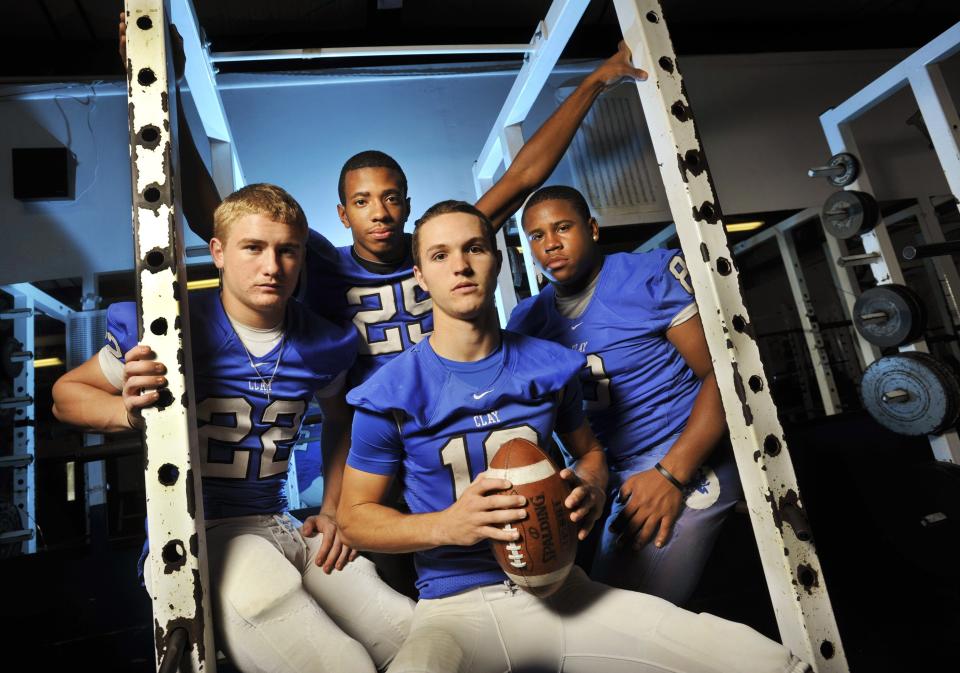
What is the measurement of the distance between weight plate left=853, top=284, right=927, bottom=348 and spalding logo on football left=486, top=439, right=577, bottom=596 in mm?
2805

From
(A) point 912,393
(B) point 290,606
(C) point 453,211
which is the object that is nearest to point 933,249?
(A) point 912,393

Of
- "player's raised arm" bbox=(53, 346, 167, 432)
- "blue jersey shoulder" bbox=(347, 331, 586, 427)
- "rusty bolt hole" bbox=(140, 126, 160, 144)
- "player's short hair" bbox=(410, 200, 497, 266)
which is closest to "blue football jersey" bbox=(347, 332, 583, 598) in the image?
"blue jersey shoulder" bbox=(347, 331, 586, 427)

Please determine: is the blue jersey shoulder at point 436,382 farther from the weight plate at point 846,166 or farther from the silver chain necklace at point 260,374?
the weight plate at point 846,166

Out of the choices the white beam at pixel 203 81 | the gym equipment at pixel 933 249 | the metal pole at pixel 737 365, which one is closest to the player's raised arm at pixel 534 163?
the metal pole at pixel 737 365

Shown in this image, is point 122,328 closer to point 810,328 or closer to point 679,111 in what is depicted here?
point 679,111

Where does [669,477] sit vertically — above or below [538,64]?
below

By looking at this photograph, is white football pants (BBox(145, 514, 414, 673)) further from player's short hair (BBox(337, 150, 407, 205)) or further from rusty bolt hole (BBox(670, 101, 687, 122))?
rusty bolt hole (BBox(670, 101, 687, 122))

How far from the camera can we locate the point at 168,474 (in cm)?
93

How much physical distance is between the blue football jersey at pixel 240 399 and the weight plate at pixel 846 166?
3.22m

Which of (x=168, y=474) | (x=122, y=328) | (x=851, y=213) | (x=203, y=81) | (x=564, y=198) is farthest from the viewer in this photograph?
(x=851, y=213)

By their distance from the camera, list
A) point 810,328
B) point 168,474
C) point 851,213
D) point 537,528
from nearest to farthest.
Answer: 1. point 168,474
2. point 537,528
3. point 851,213
4. point 810,328

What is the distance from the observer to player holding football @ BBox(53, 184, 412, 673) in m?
1.12

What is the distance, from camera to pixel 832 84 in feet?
16.9

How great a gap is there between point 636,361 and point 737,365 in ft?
1.90
